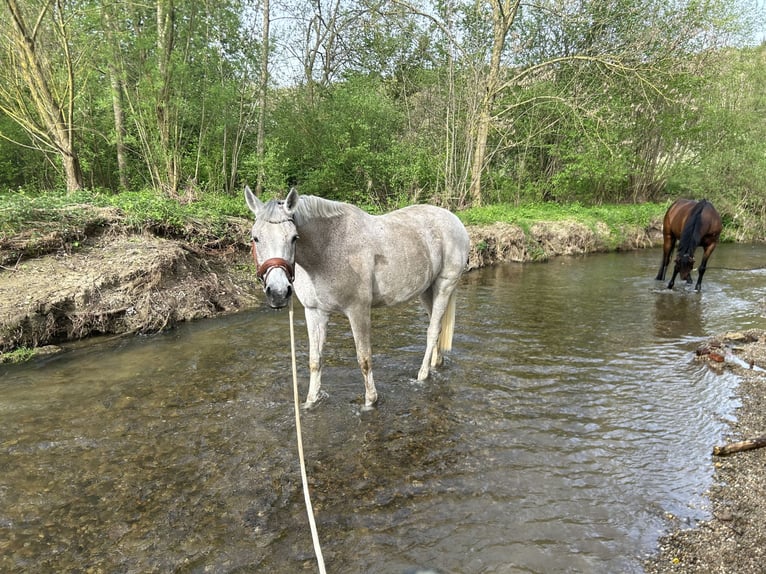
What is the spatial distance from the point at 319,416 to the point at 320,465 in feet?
2.59

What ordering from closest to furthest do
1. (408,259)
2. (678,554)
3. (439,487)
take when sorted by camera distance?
(678,554)
(439,487)
(408,259)

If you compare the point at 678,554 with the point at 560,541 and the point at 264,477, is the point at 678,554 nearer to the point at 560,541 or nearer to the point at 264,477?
the point at 560,541

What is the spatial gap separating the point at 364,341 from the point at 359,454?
1.07 meters

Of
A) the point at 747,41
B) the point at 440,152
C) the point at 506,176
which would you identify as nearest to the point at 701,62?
the point at 747,41

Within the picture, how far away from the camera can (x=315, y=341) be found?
419 cm

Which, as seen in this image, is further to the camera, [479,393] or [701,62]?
[701,62]

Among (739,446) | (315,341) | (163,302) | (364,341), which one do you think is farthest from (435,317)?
(163,302)

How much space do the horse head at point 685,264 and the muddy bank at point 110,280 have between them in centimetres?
897

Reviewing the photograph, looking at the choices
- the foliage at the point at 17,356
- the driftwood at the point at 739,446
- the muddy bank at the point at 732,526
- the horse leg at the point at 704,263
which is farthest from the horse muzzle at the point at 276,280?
the horse leg at the point at 704,263

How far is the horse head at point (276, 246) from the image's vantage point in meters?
2.95

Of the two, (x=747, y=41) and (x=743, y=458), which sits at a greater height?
(x=747, y=41)

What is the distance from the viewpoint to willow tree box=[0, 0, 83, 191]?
25.4 feet

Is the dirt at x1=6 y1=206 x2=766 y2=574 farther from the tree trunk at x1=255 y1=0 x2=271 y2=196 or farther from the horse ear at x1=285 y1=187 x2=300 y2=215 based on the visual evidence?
the tree trunk at x1=255 y1=0 x2=271 y2=196

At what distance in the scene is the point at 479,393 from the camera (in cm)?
468
